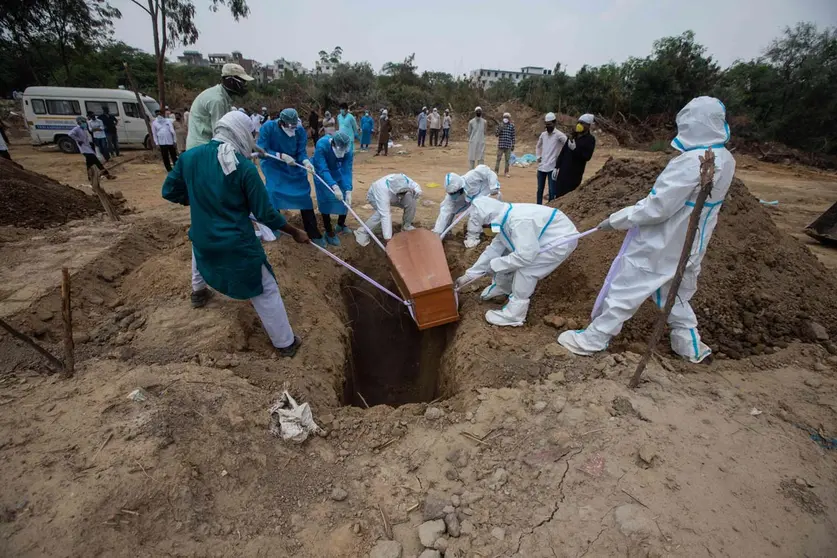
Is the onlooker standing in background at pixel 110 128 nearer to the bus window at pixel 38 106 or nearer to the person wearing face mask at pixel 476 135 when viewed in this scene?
the bus window at pixel 38 106

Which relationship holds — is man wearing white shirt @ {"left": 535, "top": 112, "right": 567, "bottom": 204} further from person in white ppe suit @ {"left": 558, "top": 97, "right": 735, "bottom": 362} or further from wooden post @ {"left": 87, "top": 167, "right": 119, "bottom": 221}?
wooden post @ {"left": 87, "top": 167, "right": 119, "bottom": 221}

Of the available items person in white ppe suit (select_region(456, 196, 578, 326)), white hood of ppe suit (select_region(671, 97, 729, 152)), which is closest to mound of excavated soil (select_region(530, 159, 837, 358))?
person in white ppe suit (select_region(456, 196, 578, 326))

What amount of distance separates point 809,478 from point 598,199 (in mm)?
3289

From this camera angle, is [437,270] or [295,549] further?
[437,270]

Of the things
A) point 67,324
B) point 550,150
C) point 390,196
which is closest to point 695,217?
Result: point 390,196

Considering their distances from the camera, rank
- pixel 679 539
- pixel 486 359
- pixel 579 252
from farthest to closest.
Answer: pixel 579 252
pixel 486 359
pixel 679 539

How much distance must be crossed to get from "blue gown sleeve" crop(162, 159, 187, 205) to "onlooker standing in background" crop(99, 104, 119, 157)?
10783 millimetres

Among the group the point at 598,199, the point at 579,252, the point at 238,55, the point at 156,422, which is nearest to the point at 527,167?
the point at 598,199

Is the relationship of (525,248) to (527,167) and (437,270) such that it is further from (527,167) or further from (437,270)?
(527,167)

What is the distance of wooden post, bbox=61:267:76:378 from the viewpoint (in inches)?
81.0

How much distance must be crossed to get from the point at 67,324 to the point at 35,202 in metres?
4.47

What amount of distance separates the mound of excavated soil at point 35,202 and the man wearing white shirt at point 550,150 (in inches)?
251

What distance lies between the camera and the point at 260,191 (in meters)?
2.45

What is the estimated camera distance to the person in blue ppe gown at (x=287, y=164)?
166 inches
